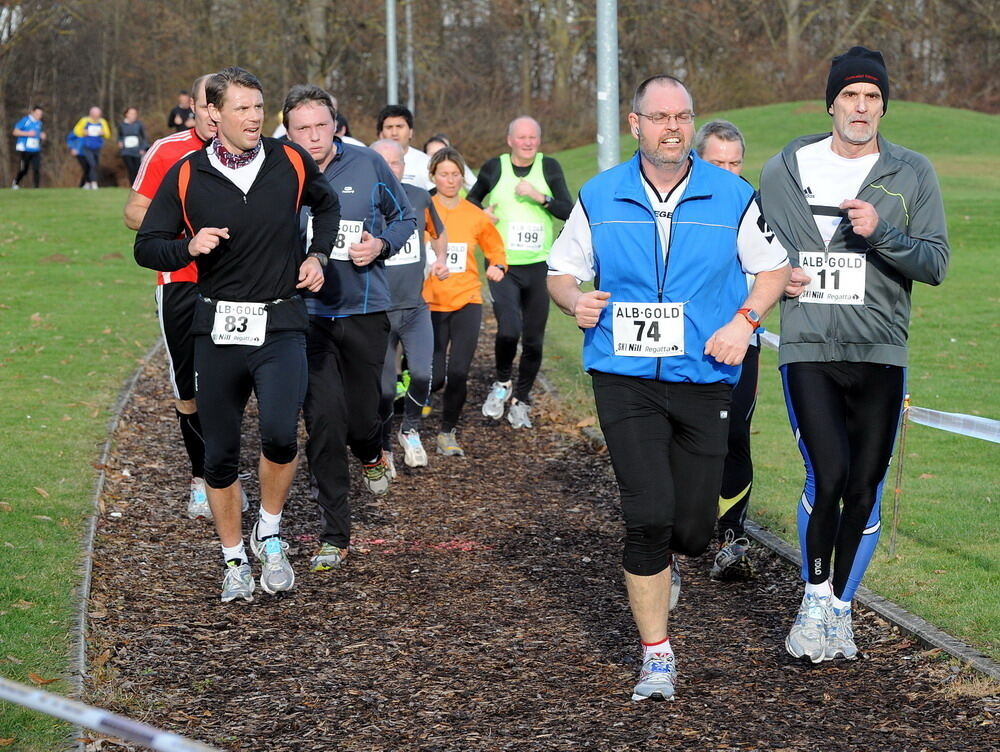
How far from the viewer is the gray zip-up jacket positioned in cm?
542

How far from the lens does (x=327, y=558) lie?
697 cm

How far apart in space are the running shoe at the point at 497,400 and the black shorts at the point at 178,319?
12.5 ft

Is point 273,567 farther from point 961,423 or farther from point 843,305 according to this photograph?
point 961,423

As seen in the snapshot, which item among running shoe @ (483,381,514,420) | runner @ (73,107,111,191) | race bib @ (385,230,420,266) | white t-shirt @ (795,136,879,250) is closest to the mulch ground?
race bib @ (385,230,420,266)

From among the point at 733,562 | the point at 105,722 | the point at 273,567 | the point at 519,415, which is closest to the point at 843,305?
the point at 733,562

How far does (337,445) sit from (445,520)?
51.4 inches

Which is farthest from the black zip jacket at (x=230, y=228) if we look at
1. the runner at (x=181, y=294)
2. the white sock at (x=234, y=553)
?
the white sock at (x=234, y=553)

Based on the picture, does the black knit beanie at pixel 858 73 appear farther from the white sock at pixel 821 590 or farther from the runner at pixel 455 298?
the runner at pixel 455 298

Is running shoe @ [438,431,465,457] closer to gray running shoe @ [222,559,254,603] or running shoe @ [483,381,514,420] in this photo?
running shoe @ [483,381,514,420]

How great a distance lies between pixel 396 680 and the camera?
17.6 feet

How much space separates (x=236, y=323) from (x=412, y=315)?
3.39 metres

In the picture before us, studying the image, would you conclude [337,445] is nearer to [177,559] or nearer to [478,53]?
[177,559]

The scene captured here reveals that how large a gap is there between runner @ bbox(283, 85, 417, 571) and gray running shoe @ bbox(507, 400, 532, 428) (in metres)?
3.61

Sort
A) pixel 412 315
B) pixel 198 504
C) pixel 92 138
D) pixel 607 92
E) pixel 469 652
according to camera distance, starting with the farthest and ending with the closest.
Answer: pixel 92 138
pixel 607 92
pixel 412 315
pixel 198 504
pixel 469 652
